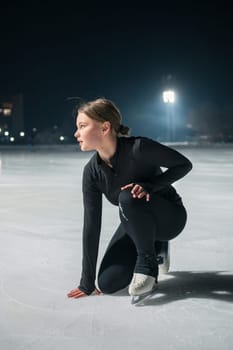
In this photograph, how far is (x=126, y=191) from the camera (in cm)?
316

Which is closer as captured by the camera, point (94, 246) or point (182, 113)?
point (94, 246)

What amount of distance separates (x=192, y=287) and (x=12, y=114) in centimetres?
8860

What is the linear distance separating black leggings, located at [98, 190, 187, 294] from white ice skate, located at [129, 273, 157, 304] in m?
0.14

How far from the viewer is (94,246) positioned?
3.31m

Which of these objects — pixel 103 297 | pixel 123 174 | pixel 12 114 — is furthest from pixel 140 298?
pixel 12 114

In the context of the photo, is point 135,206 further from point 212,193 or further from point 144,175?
point 212,193

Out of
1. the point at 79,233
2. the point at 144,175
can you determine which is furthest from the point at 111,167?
the point at 79,233

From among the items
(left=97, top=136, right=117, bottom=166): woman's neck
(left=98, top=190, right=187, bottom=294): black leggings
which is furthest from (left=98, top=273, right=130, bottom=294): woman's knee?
(left=97, top=136, right=117, bottom=166): woman's neck

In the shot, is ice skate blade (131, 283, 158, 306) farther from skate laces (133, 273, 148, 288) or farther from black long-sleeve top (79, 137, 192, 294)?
black long-sleeve top (79, 137, 192, 294)

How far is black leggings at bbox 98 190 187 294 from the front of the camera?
3158mm

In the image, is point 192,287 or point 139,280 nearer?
point 139,280

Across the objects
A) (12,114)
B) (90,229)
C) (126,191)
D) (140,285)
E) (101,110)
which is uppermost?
(101,110)

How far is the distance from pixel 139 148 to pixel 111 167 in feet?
0.74

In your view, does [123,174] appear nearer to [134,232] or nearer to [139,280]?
[134,232]
